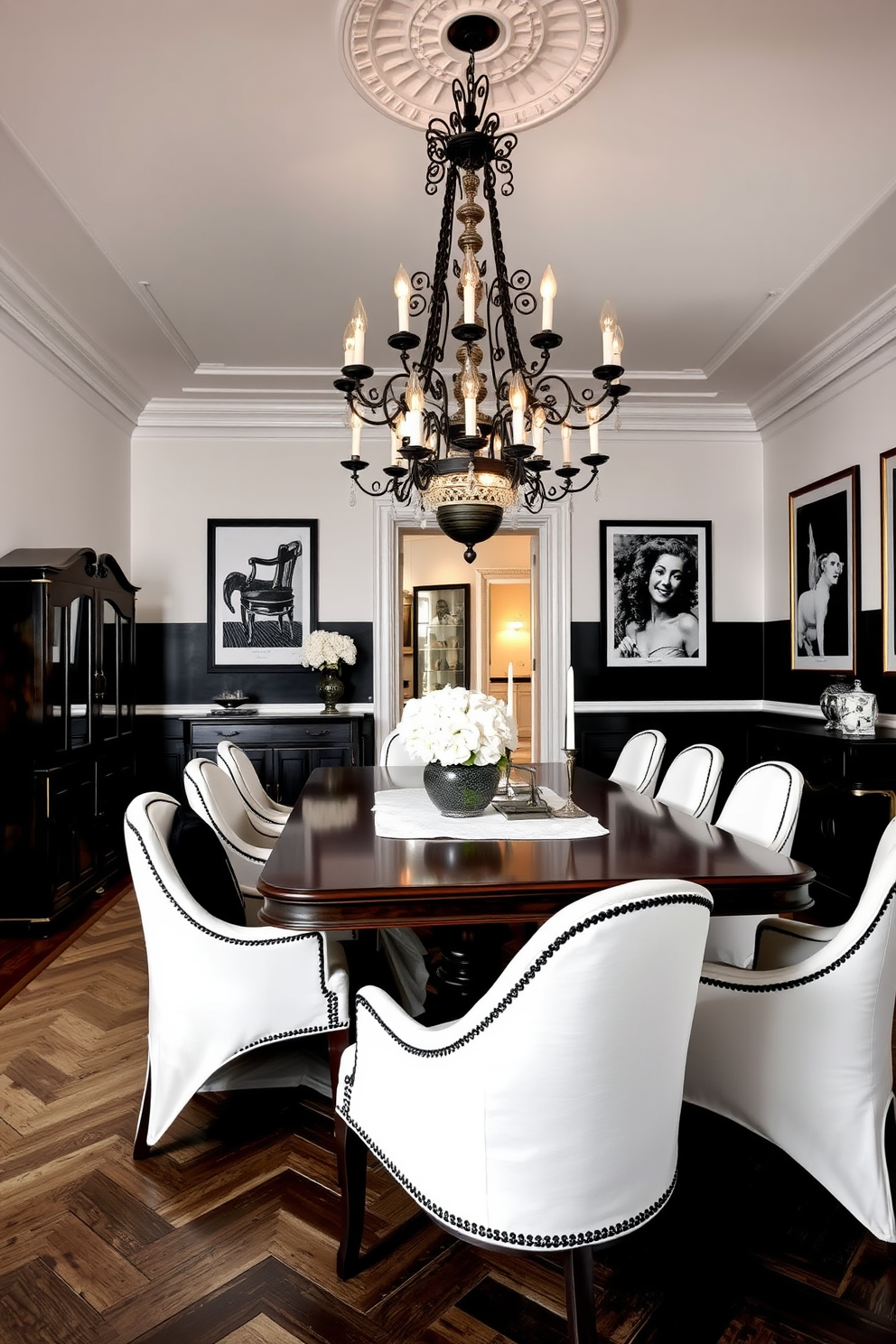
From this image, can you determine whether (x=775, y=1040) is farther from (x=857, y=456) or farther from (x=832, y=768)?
(x=857, y=456)

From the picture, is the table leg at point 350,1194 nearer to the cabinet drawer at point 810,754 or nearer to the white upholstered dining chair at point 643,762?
the white upholstered dining chair at point 643,762

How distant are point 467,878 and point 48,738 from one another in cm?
292

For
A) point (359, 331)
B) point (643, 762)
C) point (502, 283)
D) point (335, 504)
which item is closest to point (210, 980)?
point (359, 331)

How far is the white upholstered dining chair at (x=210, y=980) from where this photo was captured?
198 centimetres

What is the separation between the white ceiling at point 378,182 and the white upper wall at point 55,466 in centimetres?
39

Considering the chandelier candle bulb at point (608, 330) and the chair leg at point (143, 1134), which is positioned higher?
the chandelier candle bulb at point (608, 330)

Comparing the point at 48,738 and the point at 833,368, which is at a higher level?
the point at 833,368

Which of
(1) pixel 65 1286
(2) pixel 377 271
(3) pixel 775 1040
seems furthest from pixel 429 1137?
(2) pixel 377 271

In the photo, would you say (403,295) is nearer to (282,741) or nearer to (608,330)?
(608,330)

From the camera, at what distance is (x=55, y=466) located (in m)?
4.79

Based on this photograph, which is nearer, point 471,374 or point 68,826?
point 471,374

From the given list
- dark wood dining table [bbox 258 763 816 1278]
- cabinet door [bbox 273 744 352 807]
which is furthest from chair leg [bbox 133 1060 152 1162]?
cabinet door [bbox 273 744 352 807]

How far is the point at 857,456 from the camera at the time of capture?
4.96 m

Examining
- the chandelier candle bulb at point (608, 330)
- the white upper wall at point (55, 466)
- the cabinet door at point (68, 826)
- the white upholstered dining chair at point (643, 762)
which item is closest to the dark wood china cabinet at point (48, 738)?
the cabinet door at point (68, 826)
